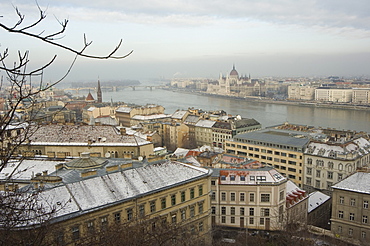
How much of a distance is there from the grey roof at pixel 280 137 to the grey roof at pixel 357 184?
4.59 meters

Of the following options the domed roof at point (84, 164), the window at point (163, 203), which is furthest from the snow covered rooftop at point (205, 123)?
the window at point (163, 203)

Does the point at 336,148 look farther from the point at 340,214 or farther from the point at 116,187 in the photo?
the point at 116,187

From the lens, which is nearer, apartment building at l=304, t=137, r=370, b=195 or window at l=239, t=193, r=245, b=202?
window at l=239, t=193, r=245, b=202

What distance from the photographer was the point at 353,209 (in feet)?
28.4

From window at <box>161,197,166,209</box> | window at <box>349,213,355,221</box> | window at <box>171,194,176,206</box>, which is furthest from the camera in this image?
window at <box>349,213,355,221</box>

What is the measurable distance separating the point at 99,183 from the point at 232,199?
408 centimetres

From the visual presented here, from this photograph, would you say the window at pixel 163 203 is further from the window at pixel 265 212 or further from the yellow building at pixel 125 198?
the window at pixel 265 212

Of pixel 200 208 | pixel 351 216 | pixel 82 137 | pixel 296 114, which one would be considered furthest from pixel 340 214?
pixel 296 114

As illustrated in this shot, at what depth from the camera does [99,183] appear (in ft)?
20.2

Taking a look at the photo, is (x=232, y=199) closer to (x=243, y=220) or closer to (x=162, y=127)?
(x=243, y=220)

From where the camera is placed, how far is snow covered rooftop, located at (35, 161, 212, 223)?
5527 millimetres

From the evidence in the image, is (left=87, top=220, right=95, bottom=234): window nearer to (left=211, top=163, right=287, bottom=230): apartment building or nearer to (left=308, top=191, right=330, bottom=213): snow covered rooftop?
(left=211, top=163, right=287, bottom=230): apartment building

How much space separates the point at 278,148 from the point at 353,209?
18.7ft

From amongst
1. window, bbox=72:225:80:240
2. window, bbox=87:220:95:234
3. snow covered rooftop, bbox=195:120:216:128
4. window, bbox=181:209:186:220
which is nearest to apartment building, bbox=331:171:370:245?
window, bbox=181:209:186:220
